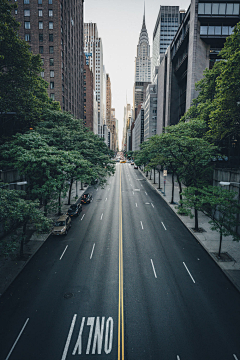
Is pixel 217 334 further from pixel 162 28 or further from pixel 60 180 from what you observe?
pixel 162 28

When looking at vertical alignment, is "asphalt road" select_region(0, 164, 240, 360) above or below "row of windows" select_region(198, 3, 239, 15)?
below

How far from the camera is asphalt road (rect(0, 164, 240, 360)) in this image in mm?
8367

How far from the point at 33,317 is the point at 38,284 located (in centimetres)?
272

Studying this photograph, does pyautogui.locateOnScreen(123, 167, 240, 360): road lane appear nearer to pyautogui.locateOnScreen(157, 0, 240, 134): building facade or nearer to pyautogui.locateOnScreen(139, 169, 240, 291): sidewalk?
pyautogui.locateOnScreen(139, 169, 240, 291): sidewalk

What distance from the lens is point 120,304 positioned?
1076cm

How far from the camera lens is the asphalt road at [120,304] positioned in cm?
837

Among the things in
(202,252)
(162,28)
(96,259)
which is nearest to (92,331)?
(96,259)

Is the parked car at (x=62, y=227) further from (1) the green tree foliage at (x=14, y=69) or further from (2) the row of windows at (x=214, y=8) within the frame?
(2) the row of windows at (x=214, y=8)

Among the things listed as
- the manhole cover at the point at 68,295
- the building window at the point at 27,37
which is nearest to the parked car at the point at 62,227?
the manhole cover at the point at 68,295

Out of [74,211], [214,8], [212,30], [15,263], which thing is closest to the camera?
[15,263]

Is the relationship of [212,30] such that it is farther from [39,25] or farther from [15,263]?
[15,263]

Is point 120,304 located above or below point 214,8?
below

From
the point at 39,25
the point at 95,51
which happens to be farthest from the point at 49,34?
the point at 95,51

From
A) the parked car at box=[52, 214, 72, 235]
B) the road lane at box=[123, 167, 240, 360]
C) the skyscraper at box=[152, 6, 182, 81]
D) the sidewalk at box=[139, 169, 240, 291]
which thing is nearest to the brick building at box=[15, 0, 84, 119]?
the parked car at box=[52, 214, 72, 235]
